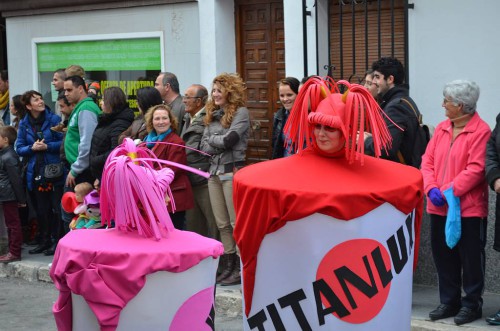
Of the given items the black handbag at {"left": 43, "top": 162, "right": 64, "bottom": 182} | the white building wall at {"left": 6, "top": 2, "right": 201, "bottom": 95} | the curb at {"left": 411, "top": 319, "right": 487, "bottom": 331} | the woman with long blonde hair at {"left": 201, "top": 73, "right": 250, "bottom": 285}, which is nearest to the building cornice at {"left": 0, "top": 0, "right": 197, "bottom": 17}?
the white building wall at {"left": 6, "top": 2, "right": 201, "bottom": 95}

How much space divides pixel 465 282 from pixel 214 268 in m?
2.59

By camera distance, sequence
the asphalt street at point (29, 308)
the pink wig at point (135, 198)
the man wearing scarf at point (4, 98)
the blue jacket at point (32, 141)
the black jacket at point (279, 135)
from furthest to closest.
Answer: the man wearing scarf at point (4, 98)
the blue jacket at point (32, 141)
the black jacket at point (279, 135)
the asphalt street at point (29, 308)
the pink wig at point (135, 198)

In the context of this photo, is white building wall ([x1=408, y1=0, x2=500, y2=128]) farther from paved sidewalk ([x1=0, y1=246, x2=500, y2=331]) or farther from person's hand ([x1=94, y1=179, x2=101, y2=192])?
person's hand ([x1=94, y1=179, x2=101, y2=192])

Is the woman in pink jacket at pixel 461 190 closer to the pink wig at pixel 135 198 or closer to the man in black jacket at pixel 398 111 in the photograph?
the man in black jacket at pixel 398 111

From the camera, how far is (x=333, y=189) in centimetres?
457

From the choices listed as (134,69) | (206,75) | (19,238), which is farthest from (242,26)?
(19,238)

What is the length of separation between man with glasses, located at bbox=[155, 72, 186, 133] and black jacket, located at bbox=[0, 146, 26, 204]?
1.76m

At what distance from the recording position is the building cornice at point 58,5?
11484 mm

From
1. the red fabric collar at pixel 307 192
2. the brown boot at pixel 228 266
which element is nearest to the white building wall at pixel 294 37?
the brown boot at pixel 228 266

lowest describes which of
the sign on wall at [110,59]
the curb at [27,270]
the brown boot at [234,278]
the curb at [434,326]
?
the curb at [27,270]

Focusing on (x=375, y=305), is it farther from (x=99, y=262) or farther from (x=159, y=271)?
(x=99, y=262)

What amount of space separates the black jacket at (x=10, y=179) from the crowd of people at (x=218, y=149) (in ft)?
0.03

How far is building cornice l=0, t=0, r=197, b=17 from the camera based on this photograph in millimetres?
11484

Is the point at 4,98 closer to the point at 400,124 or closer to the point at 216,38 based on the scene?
the point at 216,38
